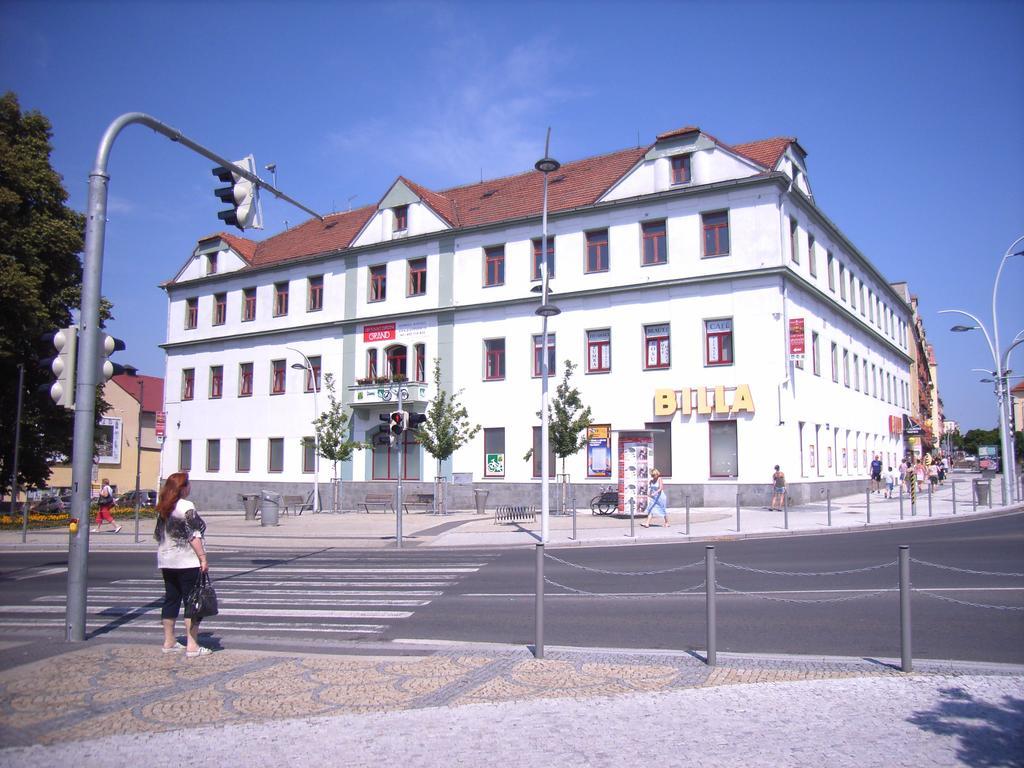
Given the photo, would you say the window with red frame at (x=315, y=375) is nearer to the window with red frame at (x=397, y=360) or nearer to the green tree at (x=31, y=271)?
the window with red frame at (x=397, y=360)

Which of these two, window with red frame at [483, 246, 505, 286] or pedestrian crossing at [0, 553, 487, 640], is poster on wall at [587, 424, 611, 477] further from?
pedestrian crossing at [0, 553, 487, 640]

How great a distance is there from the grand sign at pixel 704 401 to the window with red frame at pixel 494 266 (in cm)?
968

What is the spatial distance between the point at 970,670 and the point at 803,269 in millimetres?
29256

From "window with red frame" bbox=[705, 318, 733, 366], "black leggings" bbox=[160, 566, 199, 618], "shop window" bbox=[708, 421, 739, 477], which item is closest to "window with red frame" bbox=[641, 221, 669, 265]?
"window with red frame" bbox=[705, 318, 733, 366]

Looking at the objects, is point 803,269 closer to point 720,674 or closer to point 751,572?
point 751,572

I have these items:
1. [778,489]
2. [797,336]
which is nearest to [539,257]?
[797,336]

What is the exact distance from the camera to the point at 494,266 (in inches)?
1490

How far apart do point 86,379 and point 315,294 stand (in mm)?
35487

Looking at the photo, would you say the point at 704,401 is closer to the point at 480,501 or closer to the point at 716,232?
the point at 716,232

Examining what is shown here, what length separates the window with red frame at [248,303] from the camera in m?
46.3

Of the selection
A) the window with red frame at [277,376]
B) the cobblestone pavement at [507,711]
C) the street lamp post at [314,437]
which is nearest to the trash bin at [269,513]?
the street lamp post at [314,437]

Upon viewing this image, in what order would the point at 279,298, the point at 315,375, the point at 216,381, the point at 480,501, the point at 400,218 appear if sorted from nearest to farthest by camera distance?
the point at 480,501
the point at 400,218
the point at 315,375
the point at 279,298
the point at 216,381

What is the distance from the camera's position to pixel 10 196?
28.4m

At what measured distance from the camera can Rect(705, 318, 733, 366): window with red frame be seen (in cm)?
3197
